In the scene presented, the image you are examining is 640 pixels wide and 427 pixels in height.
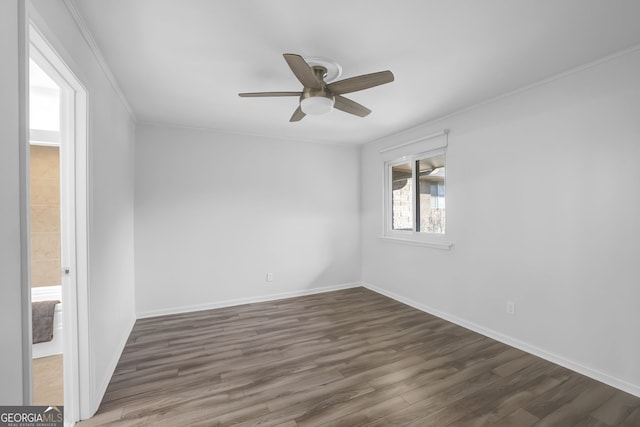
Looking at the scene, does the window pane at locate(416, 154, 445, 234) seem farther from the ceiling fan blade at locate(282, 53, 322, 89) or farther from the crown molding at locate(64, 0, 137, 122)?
the crown molding at locate(64, 0, 137, 122)

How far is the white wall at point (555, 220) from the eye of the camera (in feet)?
6.93

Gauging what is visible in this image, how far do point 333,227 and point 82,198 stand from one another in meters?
3.45

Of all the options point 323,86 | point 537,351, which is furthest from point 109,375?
point 537,351

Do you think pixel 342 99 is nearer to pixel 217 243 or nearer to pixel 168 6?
pixel 168 6

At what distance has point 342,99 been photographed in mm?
2268

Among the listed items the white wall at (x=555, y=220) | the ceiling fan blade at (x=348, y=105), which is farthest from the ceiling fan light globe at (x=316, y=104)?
the white wall at (x=555, y=220)

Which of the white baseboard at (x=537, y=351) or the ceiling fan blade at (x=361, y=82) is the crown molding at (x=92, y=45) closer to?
the ceiling fan blade at (x=361, y=82)

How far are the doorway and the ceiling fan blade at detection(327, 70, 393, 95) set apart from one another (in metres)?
1.58

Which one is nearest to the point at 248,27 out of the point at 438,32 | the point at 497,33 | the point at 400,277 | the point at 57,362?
the point at 438,32

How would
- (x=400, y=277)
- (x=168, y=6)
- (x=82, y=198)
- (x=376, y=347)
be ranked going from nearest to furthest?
(x=168, y=6) < (x=82, y=198) < (x=376, y=347) < (x=400, y=277)

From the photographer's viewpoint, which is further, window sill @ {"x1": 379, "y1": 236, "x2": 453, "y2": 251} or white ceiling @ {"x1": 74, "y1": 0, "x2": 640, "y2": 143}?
window sill @ {"x1": 379, "y1": 236, "x2": 453, "y2": 251}

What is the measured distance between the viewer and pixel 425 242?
3.75m

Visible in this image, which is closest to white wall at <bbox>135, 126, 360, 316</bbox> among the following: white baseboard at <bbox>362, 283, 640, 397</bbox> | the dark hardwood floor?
the dark hardwood floor

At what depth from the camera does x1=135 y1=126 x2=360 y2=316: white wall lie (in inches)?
142
